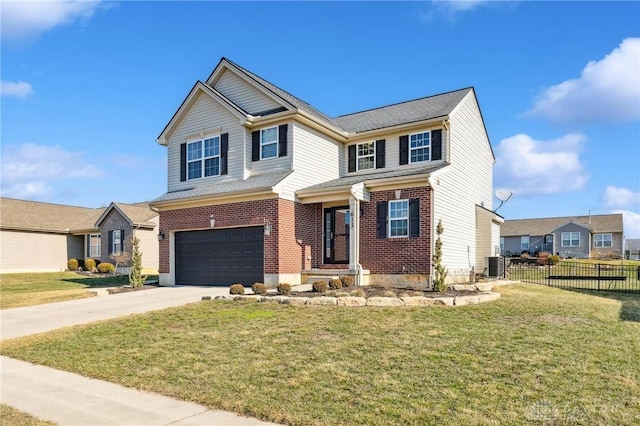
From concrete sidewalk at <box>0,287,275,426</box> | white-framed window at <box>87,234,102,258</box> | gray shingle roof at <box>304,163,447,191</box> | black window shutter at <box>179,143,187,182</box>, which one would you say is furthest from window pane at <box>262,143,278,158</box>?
white-framed window at <box>87,234,102,258</box>

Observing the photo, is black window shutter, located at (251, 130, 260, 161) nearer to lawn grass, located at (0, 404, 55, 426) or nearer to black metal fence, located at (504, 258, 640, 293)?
black metal fence, located at (504, 258, 640, 293)

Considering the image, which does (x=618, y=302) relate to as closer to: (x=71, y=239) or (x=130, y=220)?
(x=130, y=220)

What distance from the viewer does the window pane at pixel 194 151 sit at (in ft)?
66.8

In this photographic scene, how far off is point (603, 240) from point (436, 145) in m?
43.8

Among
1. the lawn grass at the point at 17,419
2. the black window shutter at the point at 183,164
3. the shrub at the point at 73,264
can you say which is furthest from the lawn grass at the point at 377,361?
the shrub at the point at 73,264

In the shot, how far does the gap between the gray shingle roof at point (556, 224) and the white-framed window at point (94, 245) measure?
1697 inches

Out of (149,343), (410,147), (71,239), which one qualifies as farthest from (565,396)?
(71,239)

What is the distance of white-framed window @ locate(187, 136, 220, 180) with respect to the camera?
19.7m

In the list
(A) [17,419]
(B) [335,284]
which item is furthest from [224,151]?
(A) [17,419]

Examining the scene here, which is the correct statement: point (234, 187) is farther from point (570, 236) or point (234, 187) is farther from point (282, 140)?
point (570, 236)

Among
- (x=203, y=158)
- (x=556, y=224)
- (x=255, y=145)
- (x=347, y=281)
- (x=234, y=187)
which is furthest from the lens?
(x=556, y=224)

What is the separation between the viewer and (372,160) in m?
20.0

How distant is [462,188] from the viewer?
19.1 m

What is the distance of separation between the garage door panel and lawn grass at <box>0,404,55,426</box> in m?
11.6
